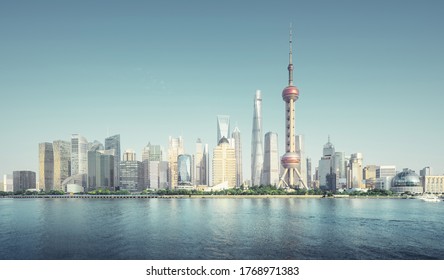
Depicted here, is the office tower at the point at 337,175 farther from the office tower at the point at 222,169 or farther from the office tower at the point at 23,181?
the office tower at the point at 23,181

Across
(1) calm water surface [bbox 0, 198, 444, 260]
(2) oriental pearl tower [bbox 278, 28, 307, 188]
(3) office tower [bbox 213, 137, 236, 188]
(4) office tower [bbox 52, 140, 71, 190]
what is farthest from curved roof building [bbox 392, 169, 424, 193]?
(4) office tower [bbox 52, 140, 71, 190]

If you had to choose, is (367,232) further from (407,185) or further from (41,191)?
(41,191)

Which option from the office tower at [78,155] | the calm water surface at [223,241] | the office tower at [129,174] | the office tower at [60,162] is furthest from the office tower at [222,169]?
the calm water surface at [223,241]

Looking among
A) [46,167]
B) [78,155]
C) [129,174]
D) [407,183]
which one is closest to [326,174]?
[407,183]

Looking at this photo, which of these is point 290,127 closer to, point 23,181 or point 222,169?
point 222,169

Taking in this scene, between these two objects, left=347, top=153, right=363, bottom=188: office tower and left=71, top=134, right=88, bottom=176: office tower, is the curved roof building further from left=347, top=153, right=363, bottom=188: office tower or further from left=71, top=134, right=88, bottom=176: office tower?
left=71, top=134, right=88, bottom=176: office tower
